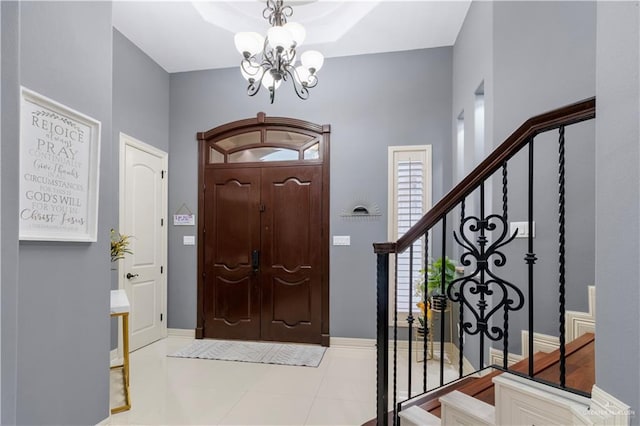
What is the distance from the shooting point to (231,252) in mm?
4156

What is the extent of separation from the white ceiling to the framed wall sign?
1.85 meters

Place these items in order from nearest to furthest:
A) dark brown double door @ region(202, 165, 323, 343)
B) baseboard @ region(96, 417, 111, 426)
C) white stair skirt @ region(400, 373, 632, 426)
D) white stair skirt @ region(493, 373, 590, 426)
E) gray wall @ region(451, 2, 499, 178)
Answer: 1. white stair skirt @ region(400, 373, 632, 426)
2. white stair skirt @ region(493, 373, 590, 426)
3. baseboard @ region(96, 417, 111, 426)
4. gray wall @ region(451, 2, 499, 178)
5. dark brown double door @ region(202, 165, 323, 343)

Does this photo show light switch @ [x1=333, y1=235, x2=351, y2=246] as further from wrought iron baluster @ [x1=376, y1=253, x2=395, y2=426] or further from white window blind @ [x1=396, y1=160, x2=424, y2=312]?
wrought iron baluster @ [x1=376, y1=253, x2=395, y2=426]

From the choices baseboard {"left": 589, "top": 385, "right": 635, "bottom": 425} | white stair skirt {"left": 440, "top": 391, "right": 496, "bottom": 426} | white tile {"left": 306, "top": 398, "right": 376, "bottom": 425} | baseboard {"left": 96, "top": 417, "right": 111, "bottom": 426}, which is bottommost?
white tile {"left": 306, "top": 398, "right": 376, "bottom": 425}

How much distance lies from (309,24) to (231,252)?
2.80 metres

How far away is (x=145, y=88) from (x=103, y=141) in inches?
84.5

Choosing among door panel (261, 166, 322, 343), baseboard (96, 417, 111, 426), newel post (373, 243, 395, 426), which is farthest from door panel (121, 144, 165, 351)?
newel post (373, 243, 395, 426)

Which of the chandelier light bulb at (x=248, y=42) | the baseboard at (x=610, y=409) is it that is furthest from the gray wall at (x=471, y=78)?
the baseboard at (x=610, y=409)

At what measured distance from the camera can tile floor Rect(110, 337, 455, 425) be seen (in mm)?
2355

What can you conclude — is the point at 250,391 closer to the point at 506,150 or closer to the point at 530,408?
the point at 530,408

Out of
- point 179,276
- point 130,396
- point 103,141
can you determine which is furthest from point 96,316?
point 179,276

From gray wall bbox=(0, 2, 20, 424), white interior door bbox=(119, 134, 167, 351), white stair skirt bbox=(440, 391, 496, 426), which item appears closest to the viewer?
gray wall bbox=(0, 2, 20, 424)

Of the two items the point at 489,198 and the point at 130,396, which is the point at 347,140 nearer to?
the point at 489,198

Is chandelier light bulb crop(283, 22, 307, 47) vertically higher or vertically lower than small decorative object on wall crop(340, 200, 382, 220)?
higher
